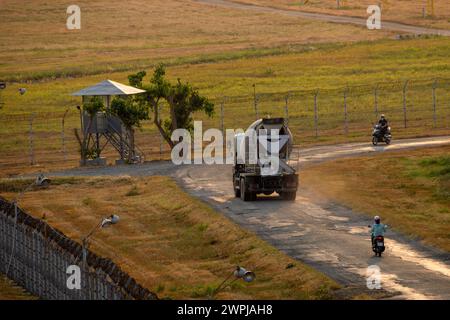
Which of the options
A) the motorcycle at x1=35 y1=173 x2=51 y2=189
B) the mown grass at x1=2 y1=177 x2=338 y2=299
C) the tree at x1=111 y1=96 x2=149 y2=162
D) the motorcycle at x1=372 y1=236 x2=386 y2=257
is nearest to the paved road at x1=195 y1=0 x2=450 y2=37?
the tree at x1=111 y1=96 x2=149 y2=162

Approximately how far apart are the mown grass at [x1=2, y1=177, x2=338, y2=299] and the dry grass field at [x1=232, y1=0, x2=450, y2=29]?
103609mm

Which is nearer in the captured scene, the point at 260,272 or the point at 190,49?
the point at 260,272

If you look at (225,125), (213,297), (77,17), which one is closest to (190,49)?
(77,17)

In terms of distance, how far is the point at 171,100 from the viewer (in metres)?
80.4

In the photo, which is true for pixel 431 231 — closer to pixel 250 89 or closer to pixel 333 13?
pixel 250 89

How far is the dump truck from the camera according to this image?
56500 millimetres

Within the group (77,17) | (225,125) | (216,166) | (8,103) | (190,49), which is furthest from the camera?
(77,17)

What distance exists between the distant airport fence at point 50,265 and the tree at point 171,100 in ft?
103

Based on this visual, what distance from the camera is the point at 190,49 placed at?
154m

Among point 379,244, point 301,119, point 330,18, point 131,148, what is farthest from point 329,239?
point 330,18

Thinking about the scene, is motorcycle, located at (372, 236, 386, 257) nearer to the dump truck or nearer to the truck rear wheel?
the dump truck

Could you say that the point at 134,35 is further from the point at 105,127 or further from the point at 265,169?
the point at 265,169

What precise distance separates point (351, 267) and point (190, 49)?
113638 mm

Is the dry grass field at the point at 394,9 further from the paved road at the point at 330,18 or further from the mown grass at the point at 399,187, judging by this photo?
the mown grass at the point at 399,187
